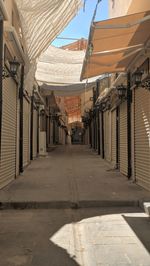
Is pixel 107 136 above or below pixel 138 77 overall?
below

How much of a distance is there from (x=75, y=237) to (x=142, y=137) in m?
6.15

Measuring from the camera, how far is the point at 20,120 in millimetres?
15938

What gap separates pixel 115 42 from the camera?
1073 cm

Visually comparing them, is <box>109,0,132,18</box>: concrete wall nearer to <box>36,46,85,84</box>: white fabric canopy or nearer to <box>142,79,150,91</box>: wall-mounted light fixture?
<box>142,79,150,91</box>: wall-mounted light fixture

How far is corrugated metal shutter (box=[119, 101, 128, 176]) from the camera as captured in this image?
16.2m

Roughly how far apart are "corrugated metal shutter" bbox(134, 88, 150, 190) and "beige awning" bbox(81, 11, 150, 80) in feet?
3.83

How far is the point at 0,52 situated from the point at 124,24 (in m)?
2.70

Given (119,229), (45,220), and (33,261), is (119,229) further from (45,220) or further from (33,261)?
(33,261)

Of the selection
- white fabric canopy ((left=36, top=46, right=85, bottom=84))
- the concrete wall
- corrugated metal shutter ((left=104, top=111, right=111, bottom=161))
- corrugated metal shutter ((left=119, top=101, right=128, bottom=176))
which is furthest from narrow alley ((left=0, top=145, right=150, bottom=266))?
white fabric canopy ((left=36, top=46, right=85, bottom=84))

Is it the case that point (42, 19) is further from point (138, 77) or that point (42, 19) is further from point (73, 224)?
point (73, 224)

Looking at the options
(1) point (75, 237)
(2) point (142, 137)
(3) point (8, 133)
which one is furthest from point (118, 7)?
(1) point (75, 237)

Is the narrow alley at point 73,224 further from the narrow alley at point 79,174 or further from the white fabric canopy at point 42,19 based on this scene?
the white fabric canopy at point 42,19

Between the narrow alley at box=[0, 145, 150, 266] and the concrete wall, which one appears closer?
the narrow alley at box=[0, 145, 150, 266]

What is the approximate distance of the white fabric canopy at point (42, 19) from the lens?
11.4m
